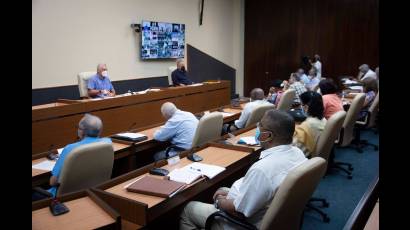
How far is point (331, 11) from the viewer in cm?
1111

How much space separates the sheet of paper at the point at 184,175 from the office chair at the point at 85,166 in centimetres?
51

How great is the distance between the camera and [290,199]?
1840mm

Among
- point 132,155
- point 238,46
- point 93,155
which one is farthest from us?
point 238,46

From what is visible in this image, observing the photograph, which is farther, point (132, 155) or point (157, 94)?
point (157, 94)

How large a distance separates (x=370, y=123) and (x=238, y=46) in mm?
7349

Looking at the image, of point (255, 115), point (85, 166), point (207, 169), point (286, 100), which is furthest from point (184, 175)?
point (286, 100)

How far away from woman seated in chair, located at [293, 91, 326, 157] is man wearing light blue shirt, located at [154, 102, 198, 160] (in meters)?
1.11

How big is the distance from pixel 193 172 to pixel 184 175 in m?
0.08

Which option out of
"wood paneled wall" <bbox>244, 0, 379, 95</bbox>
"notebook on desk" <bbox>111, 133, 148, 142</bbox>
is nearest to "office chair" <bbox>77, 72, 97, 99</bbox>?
"notebook on desk" <bbox>111, 133, 148, 142</bbox>

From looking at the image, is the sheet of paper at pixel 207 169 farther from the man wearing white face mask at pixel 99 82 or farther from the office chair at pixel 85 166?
the man wearing white face mask at pixel 99 82

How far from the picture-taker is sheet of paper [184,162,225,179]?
99.9 inches

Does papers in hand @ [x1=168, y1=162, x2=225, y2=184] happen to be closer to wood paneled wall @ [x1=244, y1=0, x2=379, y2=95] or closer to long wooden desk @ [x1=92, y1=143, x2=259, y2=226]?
long wooden desk @ [x1=92, y1=143, x2=259, y2=226]
